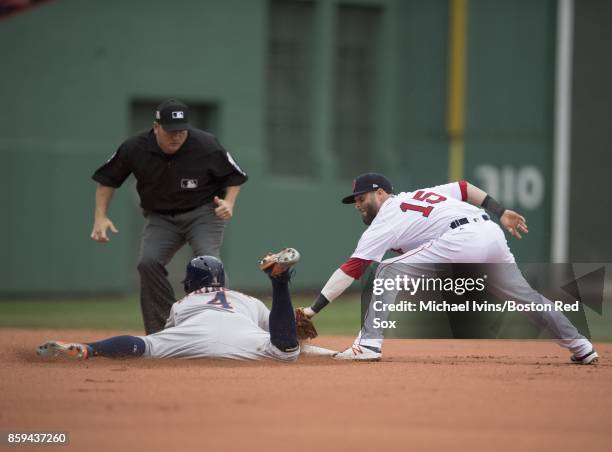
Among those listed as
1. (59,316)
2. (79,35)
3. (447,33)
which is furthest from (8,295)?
(447,33)

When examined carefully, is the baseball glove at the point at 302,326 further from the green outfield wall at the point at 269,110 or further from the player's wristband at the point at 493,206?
the green outfield wall at the point at 269,110

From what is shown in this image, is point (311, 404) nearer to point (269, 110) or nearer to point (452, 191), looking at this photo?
point (452, 191)

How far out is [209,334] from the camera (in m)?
7.36

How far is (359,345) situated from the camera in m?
7.68

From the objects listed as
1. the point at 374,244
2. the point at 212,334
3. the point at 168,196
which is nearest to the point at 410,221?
the point at 374,244

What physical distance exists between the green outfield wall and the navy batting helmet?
8.73 m

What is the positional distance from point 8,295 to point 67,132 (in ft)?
8.14

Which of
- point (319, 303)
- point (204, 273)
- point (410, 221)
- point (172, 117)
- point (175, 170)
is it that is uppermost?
point (172, 117)

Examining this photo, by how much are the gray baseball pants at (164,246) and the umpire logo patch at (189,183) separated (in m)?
0.18

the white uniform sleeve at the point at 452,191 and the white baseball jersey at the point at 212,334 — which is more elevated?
the white uniform sleeve at the point at 452,191

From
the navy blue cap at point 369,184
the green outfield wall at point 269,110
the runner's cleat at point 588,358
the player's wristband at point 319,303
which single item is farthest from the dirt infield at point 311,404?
the green outfield wall at point 269,110

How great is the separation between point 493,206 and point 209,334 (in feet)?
7.30

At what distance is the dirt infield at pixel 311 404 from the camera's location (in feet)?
16.4

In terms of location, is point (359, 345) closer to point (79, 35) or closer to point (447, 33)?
point (79, 35)
